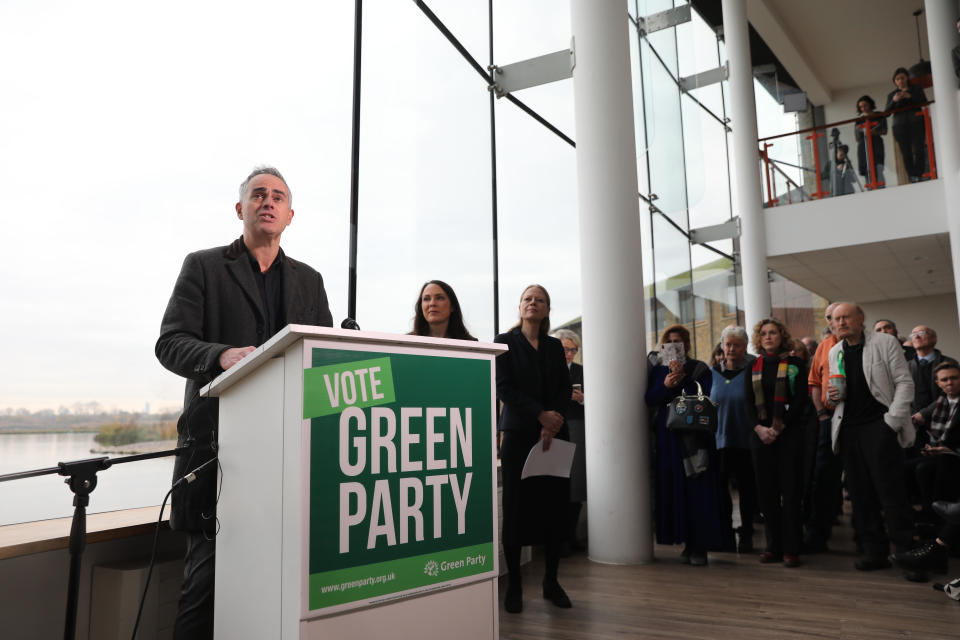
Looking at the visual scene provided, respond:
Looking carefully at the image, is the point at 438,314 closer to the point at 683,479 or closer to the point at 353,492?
the point at 353,492

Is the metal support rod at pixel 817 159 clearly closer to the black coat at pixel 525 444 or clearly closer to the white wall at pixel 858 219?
the white wall at pixel 858 219

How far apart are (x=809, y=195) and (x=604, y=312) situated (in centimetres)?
533

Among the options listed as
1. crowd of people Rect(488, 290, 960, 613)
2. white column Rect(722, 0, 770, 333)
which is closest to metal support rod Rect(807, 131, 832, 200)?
white column Rect(722, 0, 770, 333)

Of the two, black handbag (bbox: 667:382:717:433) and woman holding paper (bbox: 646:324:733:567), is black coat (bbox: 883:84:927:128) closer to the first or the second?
woman holding paper (bbox: 646:324:733:567)

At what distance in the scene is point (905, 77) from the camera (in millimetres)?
8164

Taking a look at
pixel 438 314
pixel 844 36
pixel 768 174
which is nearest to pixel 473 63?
pixel 438 314

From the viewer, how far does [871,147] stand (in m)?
8.05

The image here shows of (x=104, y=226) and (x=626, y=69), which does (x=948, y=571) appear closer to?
(x=626, y=69)

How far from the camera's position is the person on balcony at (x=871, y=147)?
7.93 meters

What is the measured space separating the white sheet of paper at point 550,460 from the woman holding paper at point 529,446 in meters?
0.03

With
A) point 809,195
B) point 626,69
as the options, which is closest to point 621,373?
point 626,69

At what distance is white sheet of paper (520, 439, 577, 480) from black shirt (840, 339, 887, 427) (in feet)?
5.66

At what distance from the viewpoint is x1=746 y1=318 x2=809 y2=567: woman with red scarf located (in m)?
3.99

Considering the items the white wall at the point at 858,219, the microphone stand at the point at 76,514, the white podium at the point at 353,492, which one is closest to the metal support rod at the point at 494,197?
the white podium at the point at 353,492
